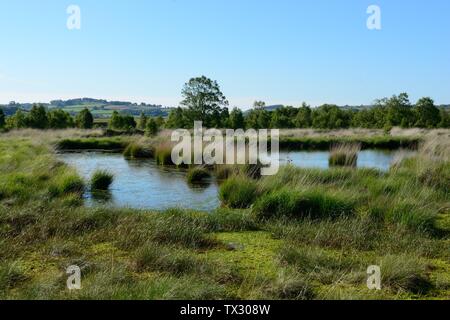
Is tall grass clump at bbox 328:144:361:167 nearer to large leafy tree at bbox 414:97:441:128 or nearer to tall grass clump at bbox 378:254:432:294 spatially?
tall grass clump at bbox 378:254:432:294

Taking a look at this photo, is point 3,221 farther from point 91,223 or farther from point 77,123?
point 77,123

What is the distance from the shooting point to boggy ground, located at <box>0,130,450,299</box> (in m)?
3.94

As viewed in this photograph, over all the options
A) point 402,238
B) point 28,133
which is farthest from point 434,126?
point 402,238

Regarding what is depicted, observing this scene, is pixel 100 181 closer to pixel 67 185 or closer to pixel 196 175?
pixel 67 185

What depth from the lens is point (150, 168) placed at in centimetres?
1428

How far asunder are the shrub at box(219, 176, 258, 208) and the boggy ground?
0.02 meters

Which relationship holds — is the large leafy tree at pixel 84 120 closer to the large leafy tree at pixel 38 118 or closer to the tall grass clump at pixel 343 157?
the large leafy tree at pixel 38 118

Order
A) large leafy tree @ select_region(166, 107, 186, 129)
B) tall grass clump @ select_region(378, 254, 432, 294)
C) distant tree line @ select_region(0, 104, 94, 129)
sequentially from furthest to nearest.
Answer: large leafy tree @ select_region(166, 107, 186, 129)
distant tree line @ select_region(0, 104, 94, 129)
tall grass clump @ select_region(378, 254, 432, 294)

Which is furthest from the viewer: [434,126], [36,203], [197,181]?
[434,126]

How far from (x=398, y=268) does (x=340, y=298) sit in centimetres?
94

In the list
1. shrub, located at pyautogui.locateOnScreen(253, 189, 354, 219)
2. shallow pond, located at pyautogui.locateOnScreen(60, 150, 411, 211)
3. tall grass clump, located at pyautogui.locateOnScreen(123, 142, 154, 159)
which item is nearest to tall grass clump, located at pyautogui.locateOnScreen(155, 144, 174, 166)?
shallow pond, located at pyautogui.locateOnScreen(60, 150, 411, 211)

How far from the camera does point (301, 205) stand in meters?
6.89

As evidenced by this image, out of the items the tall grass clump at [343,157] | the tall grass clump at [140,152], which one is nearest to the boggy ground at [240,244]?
the tall grass clump at [343,157]

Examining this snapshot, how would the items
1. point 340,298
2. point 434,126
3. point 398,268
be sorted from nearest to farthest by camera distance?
1. point 340,298
2. point 398,268
3. point 434,126
